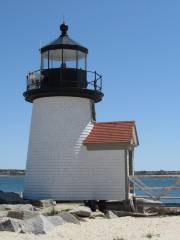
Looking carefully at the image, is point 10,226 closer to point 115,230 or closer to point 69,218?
point 69,218

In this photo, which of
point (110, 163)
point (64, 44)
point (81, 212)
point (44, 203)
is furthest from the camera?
point (64, 44)

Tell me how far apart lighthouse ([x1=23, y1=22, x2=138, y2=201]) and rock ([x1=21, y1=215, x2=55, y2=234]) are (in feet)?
22.2

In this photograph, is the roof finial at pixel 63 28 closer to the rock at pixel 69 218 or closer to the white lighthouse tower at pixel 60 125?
the white lighthouse tower at pixel 60 125

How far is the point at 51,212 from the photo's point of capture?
56.1 feet

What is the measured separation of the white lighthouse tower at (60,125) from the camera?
67.3ft

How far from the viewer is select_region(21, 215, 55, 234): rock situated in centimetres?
1312

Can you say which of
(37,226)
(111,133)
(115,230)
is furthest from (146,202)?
(37,226)

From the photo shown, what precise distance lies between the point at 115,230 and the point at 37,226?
2.47 meters

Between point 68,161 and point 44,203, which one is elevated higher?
point 68,161

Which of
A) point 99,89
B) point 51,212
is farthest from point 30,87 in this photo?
point 51,212

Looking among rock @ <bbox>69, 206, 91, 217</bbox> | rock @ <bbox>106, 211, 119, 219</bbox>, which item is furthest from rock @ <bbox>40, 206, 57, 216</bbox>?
rock @ <bbox>106, 211, 119, 219</bbox>

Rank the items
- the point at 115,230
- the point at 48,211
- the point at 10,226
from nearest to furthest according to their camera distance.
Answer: the point at 10,226 → the point at 115,230 → the point at 48,211

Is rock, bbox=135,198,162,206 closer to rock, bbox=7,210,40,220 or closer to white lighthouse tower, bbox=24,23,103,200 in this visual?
white lighthouse tower, bbox=24,23,103,200

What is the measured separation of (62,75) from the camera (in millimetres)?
20766
